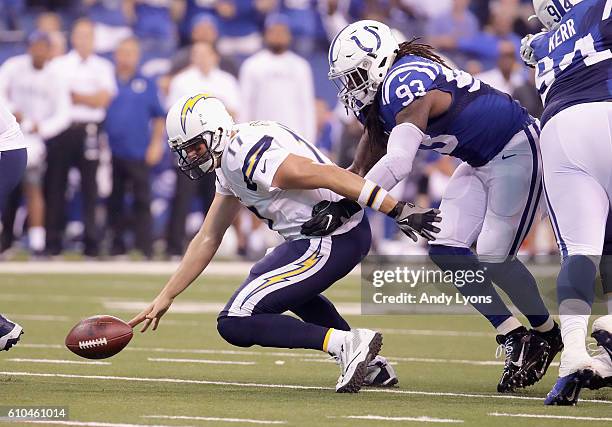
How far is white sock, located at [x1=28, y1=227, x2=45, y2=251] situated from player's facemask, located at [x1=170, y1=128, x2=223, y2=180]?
818cm

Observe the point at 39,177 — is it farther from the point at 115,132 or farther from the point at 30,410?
the point at 30,410

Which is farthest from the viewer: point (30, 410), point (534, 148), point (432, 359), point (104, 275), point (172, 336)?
point (104, 275)

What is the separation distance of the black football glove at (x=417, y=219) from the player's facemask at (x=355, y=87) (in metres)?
0.85

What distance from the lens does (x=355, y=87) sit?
239 inches

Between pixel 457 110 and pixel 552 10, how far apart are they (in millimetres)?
660

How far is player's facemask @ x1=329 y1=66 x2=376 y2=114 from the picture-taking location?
6031 mm

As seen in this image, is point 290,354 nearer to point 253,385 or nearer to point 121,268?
point 253,385

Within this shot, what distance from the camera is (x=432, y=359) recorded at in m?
6.98

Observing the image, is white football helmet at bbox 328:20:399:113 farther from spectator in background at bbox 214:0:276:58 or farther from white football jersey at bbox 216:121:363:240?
spectator in background at bbox 214:0:276:58

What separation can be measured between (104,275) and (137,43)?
3352 mm

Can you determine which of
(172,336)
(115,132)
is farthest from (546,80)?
(115,132)

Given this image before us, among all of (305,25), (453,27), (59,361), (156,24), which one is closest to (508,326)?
Answer: (59,361)

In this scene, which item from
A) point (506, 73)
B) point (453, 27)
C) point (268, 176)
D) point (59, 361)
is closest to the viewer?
point (268, 176)

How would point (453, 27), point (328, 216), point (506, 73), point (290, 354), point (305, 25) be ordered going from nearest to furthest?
1. point (328, 216)
2. point (290, 354)
3. point (506, 73)
4. point (305, 25)
5. point (453, 27)
